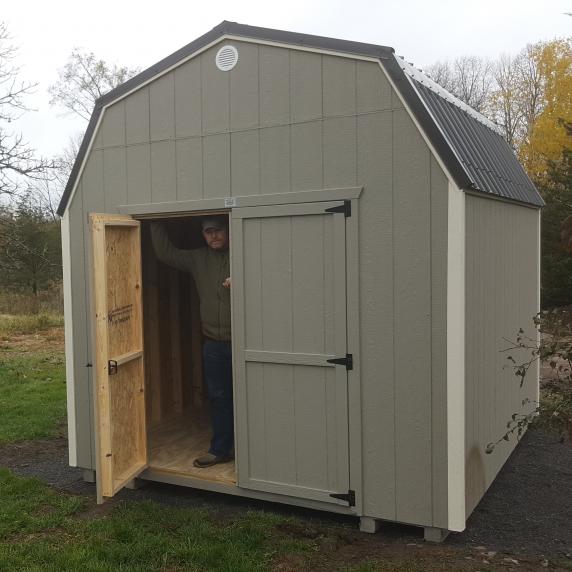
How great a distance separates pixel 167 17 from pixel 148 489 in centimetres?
2117

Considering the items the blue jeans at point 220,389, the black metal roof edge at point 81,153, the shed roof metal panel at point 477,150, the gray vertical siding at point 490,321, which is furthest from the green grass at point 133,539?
the shed roof metal panel at point 477,150

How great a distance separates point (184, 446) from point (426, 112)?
354cm

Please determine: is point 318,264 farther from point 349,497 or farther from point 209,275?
point 349,497

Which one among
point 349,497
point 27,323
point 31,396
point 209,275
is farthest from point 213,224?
point 27,323

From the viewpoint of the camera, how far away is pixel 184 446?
570cm

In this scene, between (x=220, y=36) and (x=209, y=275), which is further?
(x=209, y=275)

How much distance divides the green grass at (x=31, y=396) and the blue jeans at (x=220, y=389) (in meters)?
2.53

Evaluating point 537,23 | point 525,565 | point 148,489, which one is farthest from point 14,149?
point 537,23

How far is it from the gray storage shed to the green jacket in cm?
37

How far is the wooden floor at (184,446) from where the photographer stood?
498 cm

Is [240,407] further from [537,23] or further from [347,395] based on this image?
[537,23]

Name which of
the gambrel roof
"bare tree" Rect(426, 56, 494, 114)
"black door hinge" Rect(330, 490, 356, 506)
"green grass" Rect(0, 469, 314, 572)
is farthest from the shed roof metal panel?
"bare tree" Rect(426, 56, 494, 114)

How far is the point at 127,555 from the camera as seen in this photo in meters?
3.92

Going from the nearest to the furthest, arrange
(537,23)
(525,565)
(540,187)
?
(525,565), (540,187), (537,23)
